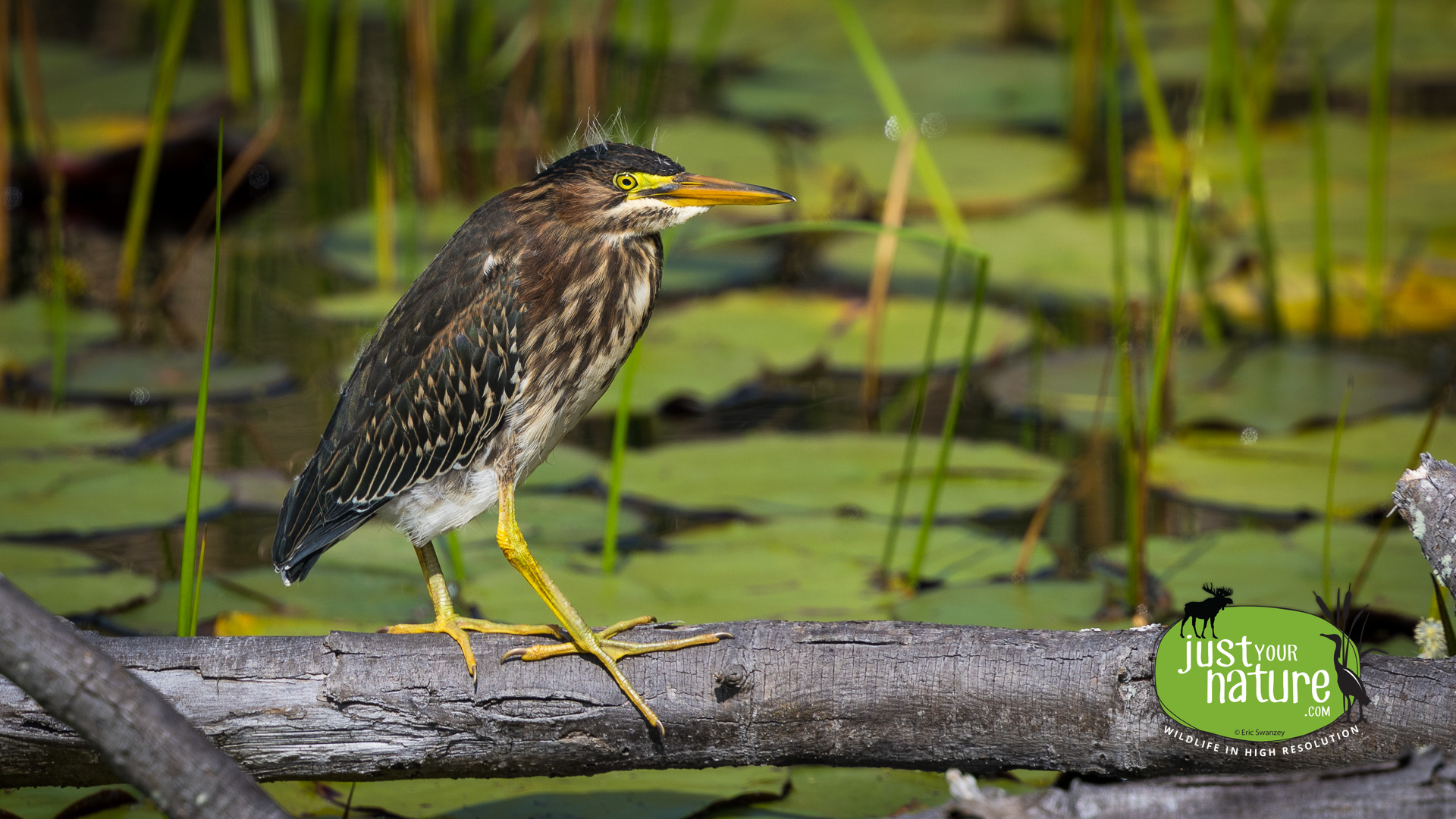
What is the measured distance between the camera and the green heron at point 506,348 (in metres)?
2.72

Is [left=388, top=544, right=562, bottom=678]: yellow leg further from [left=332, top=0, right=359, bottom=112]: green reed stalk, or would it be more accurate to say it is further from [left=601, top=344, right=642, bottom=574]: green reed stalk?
[left=332, top=0, right=359, bottom=112]: green reed stalk

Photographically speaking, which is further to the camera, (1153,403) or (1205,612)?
(1153,403)

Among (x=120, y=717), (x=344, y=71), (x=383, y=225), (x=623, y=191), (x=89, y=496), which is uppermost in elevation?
(x=344, y=71)

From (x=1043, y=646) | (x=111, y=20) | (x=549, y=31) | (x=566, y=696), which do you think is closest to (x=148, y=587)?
(x=566, y=696)

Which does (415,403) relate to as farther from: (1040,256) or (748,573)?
(1040,256)

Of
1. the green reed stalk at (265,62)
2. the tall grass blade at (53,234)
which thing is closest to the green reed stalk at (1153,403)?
the tall grass blade at (53,234)

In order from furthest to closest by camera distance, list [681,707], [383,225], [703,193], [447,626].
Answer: [383,225], [703,193], [447,626], [681,707]

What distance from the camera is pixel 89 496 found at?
4.00 m

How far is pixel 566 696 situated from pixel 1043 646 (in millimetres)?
810

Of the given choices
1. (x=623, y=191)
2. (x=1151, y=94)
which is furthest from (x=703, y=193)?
(x=1151, y=94)

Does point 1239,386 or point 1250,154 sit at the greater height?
point 1250,154

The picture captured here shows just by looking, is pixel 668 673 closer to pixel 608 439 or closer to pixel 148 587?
pixel 148 587

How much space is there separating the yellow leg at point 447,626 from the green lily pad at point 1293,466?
7.51 ft

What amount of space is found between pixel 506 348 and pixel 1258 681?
1532 millimetres
